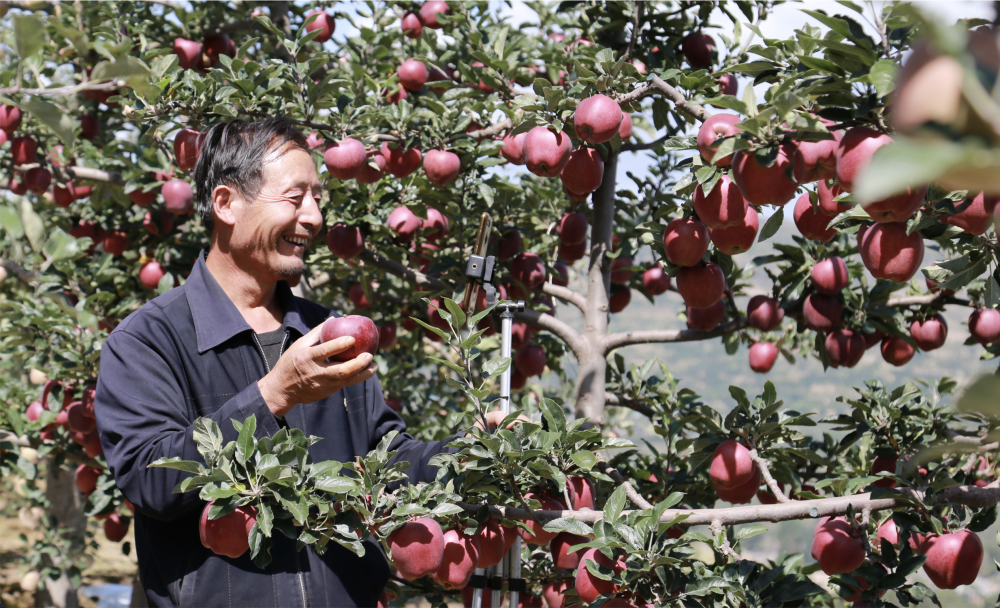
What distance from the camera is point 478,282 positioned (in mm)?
1757

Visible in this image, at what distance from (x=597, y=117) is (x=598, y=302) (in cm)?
94

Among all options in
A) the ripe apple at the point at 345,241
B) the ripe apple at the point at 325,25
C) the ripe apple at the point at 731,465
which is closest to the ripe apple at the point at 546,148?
the ripe apple at the point at 731,465

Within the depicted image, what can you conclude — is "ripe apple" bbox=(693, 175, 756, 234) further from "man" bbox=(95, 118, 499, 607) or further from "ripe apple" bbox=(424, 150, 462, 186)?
"ripe apple" bbox=(424, 150, 462, 186)

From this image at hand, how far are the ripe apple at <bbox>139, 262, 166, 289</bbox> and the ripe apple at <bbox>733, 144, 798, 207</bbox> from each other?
245cm

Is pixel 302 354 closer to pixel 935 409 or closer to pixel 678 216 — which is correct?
pixel 678 216

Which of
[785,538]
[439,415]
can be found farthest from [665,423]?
[785,538]

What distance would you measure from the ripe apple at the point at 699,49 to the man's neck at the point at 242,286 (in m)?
1.58

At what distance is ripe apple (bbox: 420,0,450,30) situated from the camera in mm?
2997

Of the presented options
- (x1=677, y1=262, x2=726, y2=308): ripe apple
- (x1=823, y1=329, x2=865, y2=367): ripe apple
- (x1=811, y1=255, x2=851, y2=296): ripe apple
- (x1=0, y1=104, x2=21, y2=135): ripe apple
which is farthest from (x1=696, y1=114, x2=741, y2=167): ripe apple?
(x1=0, y1=104, x2=21, y2=135): ripe apple

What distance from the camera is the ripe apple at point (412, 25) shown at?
317 cm

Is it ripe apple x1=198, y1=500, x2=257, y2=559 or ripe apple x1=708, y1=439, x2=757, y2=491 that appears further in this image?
ripe apple x1=708, y1=439, x2=757, y2=491

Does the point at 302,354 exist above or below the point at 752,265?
below

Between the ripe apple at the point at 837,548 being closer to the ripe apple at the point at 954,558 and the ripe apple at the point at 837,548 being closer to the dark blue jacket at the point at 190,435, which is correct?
the ripe apple at the point at 954,558

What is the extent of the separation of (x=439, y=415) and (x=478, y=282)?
2271mm
